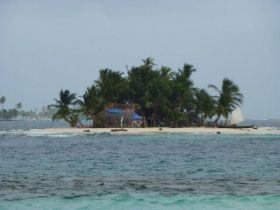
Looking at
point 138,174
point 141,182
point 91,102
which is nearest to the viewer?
point 141,182

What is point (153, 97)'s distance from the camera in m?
74.1

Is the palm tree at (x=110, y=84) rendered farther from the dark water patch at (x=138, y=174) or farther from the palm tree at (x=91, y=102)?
the dark water patch at (x=138, y=174)

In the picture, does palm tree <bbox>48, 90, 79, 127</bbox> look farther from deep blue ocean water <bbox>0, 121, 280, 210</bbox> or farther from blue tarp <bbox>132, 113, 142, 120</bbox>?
deep blue ocean water <bbox>0, 121, 280, 210</bbox>

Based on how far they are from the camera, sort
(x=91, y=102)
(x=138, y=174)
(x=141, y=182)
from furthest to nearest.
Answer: (x=91, y=102) → (x=138, y=174) → (x=141, y=182)

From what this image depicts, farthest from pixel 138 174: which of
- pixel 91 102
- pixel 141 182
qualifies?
pixel 91 102

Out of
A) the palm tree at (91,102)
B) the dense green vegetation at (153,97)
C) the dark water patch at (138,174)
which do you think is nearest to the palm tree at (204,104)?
the dense green vegetation at (153,97)

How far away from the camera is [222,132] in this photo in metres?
68.1

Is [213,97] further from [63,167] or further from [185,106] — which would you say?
[63,167]

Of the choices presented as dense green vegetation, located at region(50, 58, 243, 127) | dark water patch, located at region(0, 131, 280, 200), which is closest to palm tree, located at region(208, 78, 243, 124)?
dense green vegetation, located at region(50, 58, 243, 127)

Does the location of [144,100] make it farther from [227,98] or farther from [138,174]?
[138,174]

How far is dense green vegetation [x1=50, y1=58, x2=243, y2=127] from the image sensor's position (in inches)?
2879

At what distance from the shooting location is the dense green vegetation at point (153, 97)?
73.1 metres

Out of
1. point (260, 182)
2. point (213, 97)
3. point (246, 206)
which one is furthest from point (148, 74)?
point (246, 206)

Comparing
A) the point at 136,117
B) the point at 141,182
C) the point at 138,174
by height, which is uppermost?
the point at 136,117
